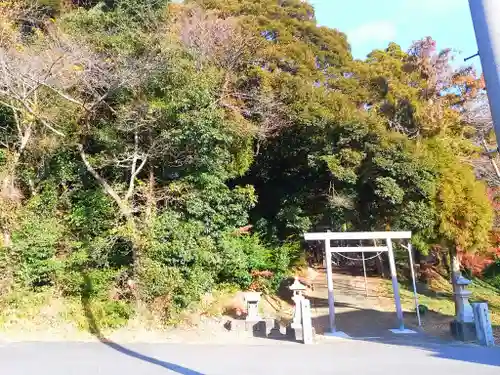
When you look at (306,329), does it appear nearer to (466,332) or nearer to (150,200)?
(466,332)

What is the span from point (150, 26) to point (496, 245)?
15.3 metres

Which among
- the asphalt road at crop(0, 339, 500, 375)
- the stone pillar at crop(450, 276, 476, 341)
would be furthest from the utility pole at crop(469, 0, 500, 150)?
the stone pillar at crop(450, 276, 476, 341)

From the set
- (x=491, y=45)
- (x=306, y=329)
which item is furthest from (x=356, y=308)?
(x=491, y=45)

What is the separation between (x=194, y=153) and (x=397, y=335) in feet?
22.2

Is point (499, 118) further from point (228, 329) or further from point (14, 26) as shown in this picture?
point (14, 26)

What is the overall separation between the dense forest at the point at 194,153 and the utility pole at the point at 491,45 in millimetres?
8212

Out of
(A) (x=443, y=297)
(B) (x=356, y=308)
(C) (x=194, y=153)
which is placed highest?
(C) (x=194, y=153)

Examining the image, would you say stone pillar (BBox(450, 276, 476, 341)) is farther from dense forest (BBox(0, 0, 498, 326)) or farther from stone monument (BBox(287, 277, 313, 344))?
stone monument (BBox(287, 277, 313, 344))

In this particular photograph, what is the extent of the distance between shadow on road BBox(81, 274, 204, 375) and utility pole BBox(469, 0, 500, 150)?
497 cm

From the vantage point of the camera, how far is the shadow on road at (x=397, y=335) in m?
6.87

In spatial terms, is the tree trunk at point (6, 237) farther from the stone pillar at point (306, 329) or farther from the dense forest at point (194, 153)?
the stone pillar at point (306, 329)

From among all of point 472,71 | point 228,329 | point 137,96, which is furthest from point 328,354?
point 472,71

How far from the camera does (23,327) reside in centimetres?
887

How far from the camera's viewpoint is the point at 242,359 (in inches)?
262
